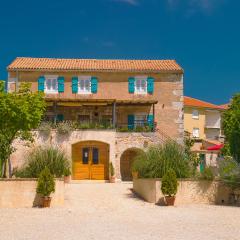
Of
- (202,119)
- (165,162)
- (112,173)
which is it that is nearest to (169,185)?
(165,162)

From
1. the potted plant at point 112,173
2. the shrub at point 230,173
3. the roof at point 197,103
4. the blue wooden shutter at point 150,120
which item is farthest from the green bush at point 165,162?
the roof at point 197,103

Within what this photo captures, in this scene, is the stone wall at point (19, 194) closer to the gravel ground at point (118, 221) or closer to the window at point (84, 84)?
the gravel ground at point (118, 221)

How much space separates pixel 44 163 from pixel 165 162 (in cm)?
497

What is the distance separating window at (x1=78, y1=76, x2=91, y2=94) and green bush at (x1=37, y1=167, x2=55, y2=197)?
16.9 metres

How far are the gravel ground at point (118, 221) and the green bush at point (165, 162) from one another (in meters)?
1.40

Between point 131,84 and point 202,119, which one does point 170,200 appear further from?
point 202,119

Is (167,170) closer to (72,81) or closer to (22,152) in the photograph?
(22,152)

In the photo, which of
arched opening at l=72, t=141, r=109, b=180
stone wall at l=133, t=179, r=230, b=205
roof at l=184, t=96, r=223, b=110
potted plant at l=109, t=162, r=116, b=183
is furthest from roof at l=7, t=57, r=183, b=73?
stone wall at l=133, t=179, r=230, b=205

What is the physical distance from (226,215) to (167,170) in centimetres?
374

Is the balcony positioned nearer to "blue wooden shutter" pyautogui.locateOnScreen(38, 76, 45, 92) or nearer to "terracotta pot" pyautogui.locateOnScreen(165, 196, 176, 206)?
"blue wooden shutter" pyautogui.locateOnScreen(38, 76, 45, 92)

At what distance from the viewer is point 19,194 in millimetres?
16000

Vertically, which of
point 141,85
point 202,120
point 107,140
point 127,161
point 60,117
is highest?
point 141,85

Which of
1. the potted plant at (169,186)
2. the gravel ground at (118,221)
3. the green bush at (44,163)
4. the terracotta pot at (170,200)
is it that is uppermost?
the green bush at (44,163)

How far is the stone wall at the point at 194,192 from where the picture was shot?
1678 cm
